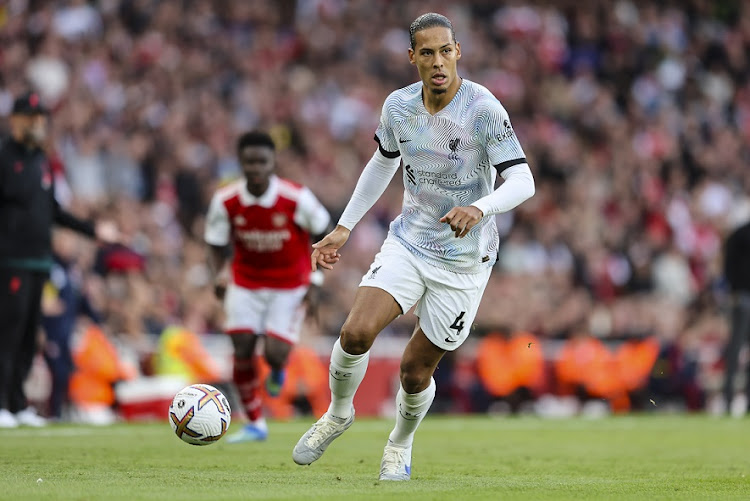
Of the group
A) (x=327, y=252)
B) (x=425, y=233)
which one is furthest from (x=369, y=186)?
(x=327, y=252)

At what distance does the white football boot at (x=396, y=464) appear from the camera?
765cm

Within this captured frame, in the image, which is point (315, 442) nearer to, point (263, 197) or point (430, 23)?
point (430, 23)

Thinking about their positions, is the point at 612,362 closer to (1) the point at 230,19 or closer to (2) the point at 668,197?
(2) the point at 668,197

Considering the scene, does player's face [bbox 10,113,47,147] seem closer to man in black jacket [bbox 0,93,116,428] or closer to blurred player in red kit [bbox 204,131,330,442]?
man in black jacket [bbox 0,93,116,428]

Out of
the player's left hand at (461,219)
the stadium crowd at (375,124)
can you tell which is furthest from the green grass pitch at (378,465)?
the stadium crowd at (375,124)

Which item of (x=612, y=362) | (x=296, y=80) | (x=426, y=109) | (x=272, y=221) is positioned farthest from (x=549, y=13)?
(x=426, y=109)

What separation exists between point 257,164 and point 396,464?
409 centimetres

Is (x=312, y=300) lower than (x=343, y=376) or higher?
lower

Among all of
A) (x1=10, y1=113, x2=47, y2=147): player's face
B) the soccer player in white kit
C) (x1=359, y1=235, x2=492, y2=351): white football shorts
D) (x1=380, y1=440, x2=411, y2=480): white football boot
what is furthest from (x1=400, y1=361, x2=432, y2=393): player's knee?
(x1=10, y1=113, x2=47, y2=147): player's face

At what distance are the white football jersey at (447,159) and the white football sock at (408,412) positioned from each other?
811 mm

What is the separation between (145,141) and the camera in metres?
19.1

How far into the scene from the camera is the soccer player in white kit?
7.39 metres

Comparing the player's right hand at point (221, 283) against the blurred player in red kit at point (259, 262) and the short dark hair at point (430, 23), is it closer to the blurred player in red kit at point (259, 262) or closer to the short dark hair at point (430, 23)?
the blurred player in red kit at point (259, 262)

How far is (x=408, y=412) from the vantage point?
25.6ft
